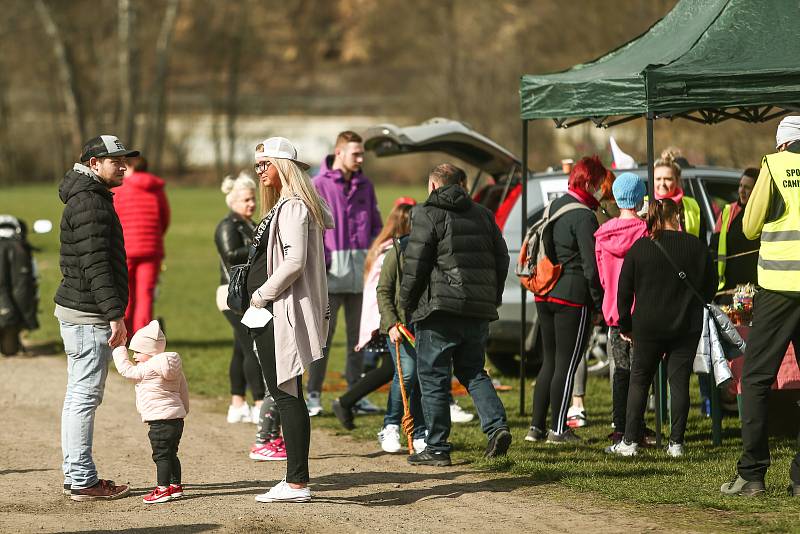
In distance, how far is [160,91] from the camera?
63219mm

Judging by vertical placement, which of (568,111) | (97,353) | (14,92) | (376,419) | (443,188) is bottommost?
(376,419)

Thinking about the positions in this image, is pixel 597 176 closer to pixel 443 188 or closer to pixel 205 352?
pixel 443 188

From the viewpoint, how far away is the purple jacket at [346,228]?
1051 centimetres

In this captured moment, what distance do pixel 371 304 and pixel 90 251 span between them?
8.63 feet

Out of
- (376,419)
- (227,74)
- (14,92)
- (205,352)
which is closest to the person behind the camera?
A: (376,419)

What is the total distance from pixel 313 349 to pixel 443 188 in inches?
56.7

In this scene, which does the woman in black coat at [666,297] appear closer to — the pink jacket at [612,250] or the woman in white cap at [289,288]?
the pink jacket at [612,250]

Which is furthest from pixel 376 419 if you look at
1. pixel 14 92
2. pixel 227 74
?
pixel 227 74

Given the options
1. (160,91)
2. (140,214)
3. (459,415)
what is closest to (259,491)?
(459,415)

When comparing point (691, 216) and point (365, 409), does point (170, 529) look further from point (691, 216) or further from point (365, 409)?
point (691, 216)

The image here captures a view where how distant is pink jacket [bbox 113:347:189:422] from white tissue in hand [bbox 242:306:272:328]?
1.65ft

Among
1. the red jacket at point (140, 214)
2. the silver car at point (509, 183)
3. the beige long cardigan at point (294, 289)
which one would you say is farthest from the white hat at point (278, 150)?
the red jacket at point (140, 214)

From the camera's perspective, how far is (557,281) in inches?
347

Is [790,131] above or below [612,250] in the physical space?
A: above
